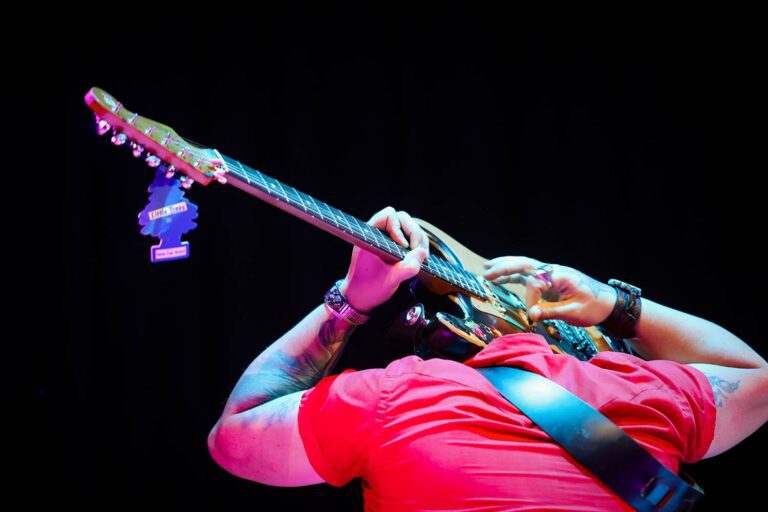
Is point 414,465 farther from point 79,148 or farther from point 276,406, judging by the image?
point 79,148

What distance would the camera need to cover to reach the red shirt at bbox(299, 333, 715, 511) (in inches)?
32.7

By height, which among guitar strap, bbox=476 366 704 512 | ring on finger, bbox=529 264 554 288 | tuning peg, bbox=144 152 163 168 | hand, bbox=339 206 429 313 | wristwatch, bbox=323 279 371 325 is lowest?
guitar strap, bbox=476 366 704 512

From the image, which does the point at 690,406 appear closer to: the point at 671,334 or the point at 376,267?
the point at 671,334

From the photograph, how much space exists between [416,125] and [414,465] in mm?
1313

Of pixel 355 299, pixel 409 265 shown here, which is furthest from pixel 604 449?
pixel 355 299

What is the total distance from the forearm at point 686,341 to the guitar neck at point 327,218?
17.1 inches

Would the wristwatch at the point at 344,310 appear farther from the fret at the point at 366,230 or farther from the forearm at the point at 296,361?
the fret at the point at 366,230

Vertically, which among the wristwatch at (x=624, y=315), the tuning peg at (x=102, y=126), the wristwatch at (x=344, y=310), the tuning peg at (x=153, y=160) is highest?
the tuning peg at (x=102, y=126)

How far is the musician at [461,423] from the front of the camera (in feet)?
2.75

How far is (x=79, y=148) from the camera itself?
1746mm

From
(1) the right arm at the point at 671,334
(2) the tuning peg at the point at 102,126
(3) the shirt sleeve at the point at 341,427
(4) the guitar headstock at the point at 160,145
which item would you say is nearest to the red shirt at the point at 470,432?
(3) the shirt sleeve at the point at 341,427

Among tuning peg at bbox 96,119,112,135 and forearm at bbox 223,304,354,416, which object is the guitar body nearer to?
forearm at bbox 223,304,354,416

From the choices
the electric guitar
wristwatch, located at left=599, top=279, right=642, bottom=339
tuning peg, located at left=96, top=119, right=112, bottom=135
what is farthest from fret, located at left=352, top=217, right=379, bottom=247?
wristwatch, located at left=599, top=279, right=642, bottom=339

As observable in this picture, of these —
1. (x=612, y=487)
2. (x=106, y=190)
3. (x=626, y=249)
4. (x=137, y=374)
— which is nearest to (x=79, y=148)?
(x=106, y=190)
